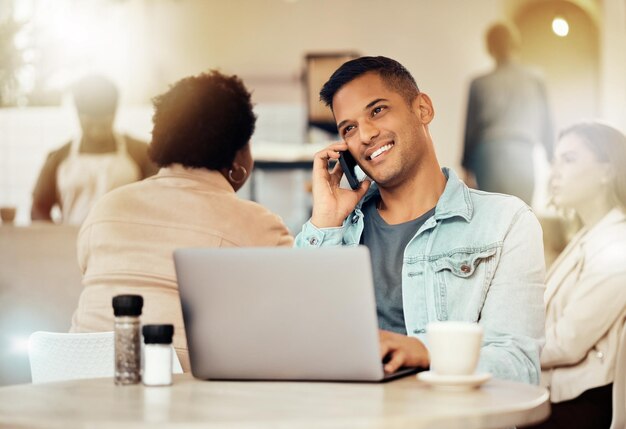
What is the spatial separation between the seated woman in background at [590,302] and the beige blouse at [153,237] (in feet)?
2.92

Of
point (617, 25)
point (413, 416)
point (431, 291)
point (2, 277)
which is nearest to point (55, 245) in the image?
point (2, 277)

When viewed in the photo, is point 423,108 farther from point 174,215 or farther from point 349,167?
point 174,215

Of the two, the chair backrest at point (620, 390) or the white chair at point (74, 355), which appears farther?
the chair backrest at point (620, 390)

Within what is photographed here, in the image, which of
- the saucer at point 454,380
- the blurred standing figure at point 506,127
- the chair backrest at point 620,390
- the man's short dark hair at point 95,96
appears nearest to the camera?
the saucer at point 454,380

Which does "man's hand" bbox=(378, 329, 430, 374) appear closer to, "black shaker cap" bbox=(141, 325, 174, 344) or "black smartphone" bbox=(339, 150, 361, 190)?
"black shaker cap" bbox=(141, 325, 174, 344)

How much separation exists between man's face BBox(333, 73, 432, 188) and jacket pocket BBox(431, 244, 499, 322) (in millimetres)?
279

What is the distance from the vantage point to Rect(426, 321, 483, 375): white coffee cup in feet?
4.55

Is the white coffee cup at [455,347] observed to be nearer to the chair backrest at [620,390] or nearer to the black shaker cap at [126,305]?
the black shaker cap at [126,305]

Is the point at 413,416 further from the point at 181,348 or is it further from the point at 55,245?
the point at 55,245

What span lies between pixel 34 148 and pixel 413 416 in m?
4.62

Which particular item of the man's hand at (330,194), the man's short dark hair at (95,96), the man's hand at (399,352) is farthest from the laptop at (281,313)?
the man's short dark hair at (95,96)

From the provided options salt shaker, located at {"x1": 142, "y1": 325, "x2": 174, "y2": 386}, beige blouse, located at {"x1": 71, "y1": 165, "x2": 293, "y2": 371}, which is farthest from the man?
beige blouse, located at {"x1": 71, "y1": 165, "x2": 293, "y2": 371}

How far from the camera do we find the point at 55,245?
3.70 m

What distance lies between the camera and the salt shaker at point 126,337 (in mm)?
1555
